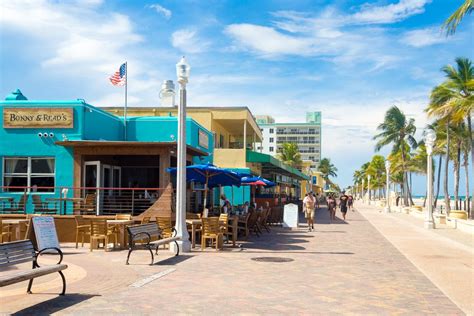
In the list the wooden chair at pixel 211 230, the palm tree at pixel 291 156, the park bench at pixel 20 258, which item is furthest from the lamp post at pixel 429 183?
the palm tree at pixel 291 156

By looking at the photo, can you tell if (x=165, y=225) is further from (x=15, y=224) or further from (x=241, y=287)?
(x=241, y=287)

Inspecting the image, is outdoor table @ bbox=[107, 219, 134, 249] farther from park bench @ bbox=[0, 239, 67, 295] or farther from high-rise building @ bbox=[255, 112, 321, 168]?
high-rise building @ bbox=[255, 112, 321, 168]

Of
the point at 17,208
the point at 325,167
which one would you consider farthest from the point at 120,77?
the point at 325,167

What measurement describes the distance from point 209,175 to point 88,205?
389 centimetres

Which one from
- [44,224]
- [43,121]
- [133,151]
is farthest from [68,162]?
[44,224]

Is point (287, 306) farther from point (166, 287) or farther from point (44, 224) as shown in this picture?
point (44, 224)

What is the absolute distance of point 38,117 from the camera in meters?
21.2

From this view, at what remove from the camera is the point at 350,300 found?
8352 mm

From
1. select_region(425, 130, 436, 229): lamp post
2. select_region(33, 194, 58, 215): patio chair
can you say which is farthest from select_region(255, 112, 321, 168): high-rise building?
select_region(33, 194, 58, 215): patio chair

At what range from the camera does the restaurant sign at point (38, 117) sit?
21188mm

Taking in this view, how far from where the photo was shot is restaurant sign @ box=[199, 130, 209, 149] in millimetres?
28516

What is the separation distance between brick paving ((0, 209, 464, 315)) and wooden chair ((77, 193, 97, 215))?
334cm

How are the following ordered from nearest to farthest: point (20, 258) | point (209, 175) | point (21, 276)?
point (21, 276) → point (20, 258) → point (209, 175)

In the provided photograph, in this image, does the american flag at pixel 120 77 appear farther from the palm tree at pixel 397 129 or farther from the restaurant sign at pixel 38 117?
the palm tree at pixel 397 129
